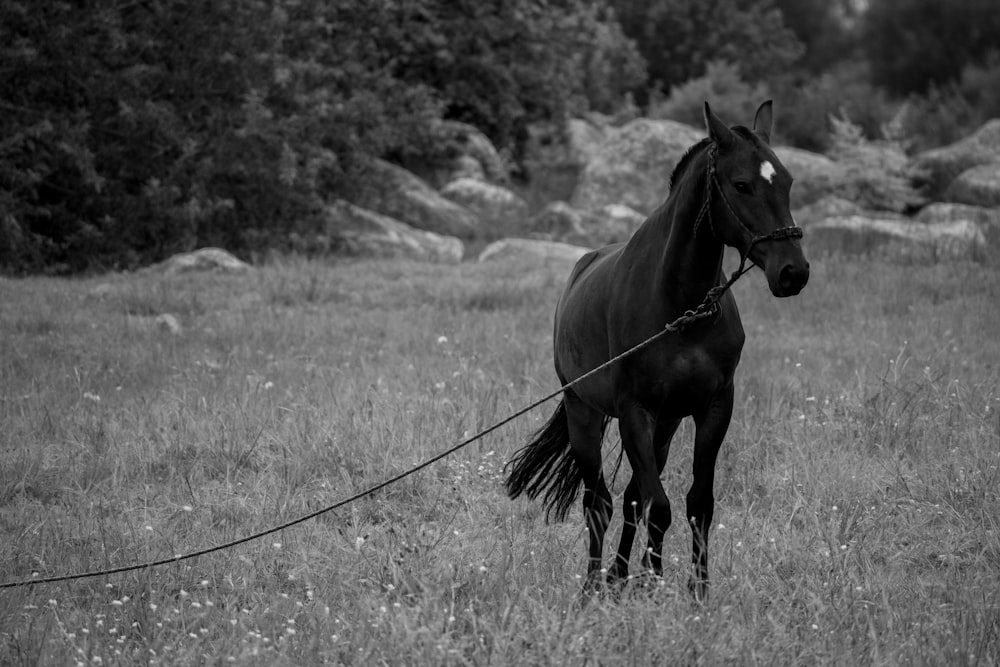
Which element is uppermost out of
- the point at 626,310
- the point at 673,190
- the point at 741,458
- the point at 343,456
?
the point at 673,190

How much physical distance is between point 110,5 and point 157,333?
7122mm

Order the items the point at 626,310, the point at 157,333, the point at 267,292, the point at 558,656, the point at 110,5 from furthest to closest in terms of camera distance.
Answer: the point at 110,5, the point at 267,292, the point at 157,333, the point at 626,310, the point at 558,656

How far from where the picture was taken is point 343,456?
6.75m

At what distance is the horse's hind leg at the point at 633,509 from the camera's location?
4.99 m

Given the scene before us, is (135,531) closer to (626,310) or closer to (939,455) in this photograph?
(626,310)

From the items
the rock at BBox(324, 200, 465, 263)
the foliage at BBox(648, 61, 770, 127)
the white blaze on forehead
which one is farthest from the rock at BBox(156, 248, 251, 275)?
the foliage at BBox(648, 61, 770, 127)

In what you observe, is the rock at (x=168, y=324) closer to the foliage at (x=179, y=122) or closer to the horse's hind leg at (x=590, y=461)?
the foliage at (x=179, y=122)

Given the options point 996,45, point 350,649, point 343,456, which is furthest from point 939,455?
point 996,45

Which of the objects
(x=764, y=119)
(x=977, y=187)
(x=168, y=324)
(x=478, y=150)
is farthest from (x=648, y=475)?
(x=478, y=150)

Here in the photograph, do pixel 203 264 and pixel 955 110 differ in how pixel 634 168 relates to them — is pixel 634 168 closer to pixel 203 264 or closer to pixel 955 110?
pixel 203 264

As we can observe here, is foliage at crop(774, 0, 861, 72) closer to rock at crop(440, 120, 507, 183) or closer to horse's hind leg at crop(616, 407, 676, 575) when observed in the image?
rock at crop(440, 120, 507, 183)

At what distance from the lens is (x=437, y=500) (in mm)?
6312

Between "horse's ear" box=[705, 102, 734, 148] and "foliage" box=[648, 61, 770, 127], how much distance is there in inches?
919

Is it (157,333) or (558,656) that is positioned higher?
(558,656)
